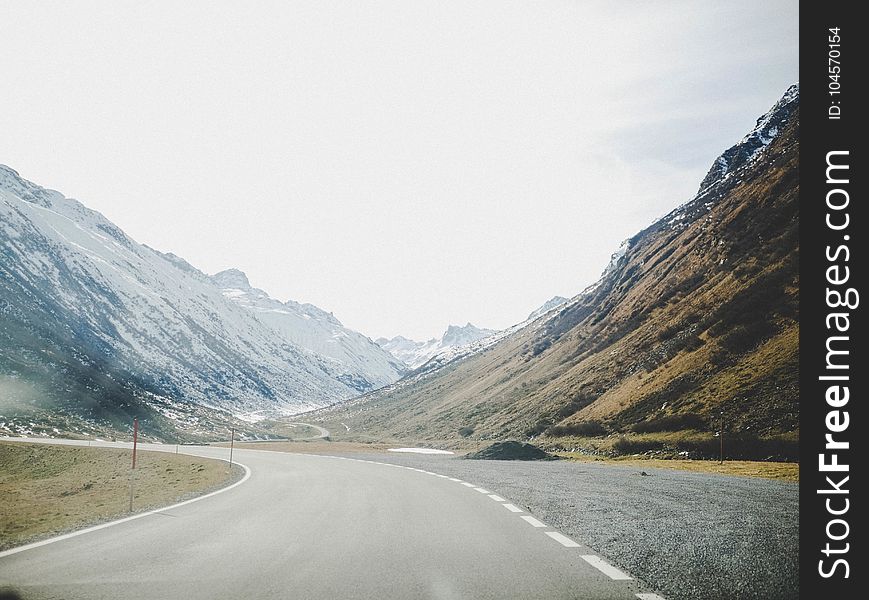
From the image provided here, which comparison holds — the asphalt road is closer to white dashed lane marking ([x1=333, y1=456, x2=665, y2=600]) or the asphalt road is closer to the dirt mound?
white dashed lane marking ([x1=333, y1=456, x2=665, y2=600])

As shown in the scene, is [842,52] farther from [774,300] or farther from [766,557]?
[774,300]

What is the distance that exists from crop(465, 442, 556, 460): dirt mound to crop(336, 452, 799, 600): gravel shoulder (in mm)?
23734

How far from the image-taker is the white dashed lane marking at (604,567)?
6379 millimetres

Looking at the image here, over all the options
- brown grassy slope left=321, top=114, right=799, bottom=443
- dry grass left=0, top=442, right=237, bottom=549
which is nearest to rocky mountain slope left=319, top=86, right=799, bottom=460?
brown grassy slope left=321, top=114, right=799, bottom=443

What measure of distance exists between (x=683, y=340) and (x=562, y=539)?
70.7 metres

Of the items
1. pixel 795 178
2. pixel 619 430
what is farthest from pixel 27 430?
pixel 795 178

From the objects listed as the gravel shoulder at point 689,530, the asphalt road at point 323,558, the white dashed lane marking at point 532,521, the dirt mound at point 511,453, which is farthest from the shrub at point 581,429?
the white dashed lane marking at point 532,521

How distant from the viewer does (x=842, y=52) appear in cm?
958

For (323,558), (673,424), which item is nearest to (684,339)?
(673,424)

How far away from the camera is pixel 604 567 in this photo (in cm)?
682

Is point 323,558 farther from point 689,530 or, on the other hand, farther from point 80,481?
point 80,481

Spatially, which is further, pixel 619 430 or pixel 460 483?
pixel 619 430

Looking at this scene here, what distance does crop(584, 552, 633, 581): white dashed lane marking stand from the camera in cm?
638

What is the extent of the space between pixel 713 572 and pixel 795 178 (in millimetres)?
92643
